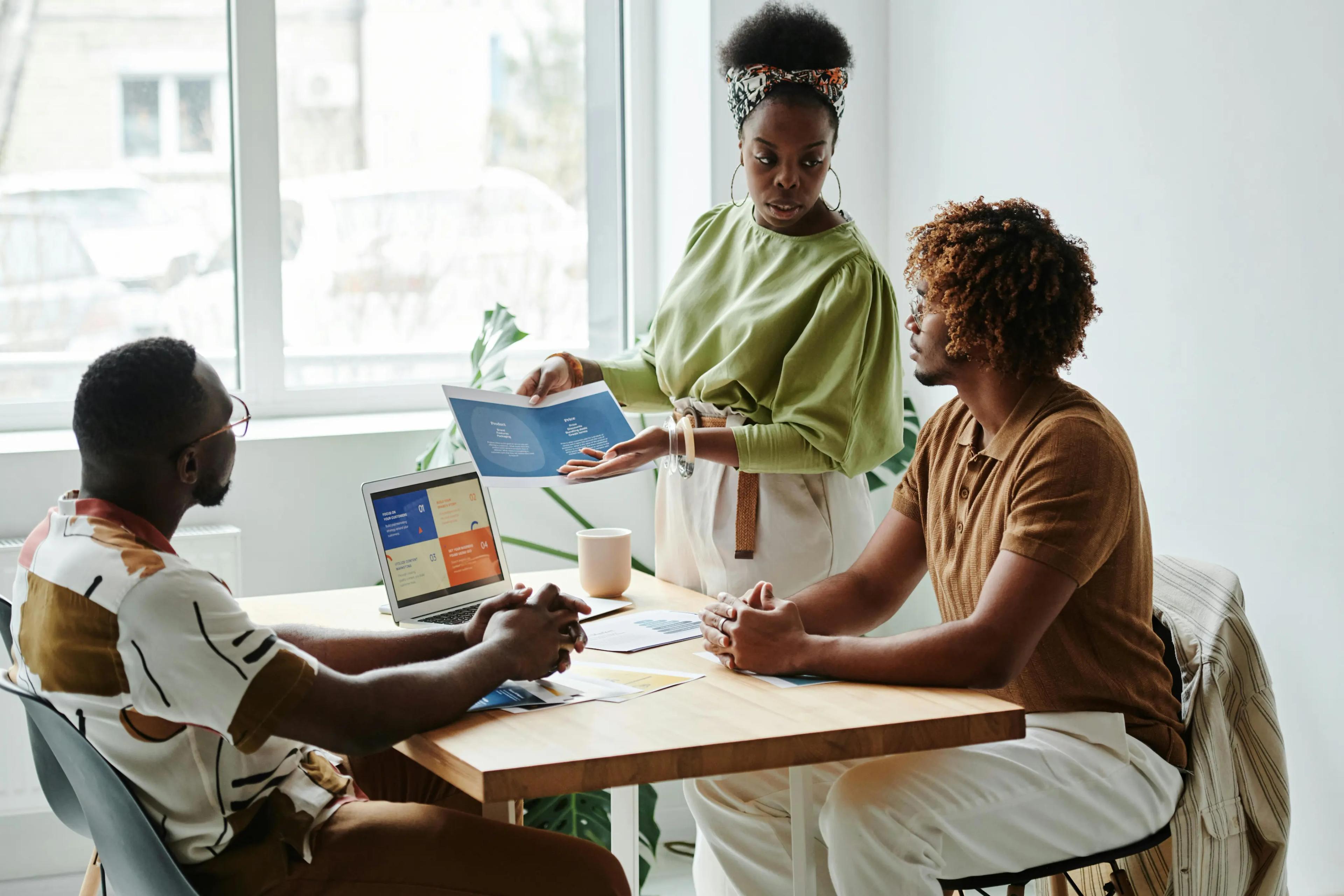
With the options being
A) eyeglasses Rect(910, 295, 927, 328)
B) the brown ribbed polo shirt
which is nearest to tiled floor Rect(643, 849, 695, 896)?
the brown ribbed polo shirt

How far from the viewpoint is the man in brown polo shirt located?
155cm

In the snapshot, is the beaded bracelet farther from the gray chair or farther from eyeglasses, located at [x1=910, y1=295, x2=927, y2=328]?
the gray chair

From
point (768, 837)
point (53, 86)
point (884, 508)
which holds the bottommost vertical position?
point (768, 837)

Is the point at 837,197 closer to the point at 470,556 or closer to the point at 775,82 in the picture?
the point at 775,82

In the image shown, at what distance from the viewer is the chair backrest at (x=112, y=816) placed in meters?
1.26

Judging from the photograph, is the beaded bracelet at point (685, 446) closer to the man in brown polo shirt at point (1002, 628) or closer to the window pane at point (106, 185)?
the man in brown polo shirt at point (1002, 628)

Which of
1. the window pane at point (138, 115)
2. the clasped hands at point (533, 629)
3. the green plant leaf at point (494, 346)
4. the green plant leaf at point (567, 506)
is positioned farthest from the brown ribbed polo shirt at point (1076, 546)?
the window pane at point (138, 115)

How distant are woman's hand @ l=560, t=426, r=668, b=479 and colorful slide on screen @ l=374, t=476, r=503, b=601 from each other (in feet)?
0.55

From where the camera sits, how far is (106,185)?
121 inches

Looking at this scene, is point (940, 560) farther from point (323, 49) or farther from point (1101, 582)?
point (323, 49)

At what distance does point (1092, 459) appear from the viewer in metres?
1.61

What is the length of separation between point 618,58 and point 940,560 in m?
2.14

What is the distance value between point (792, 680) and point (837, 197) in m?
2.00

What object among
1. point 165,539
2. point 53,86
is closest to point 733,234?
point 165,539
